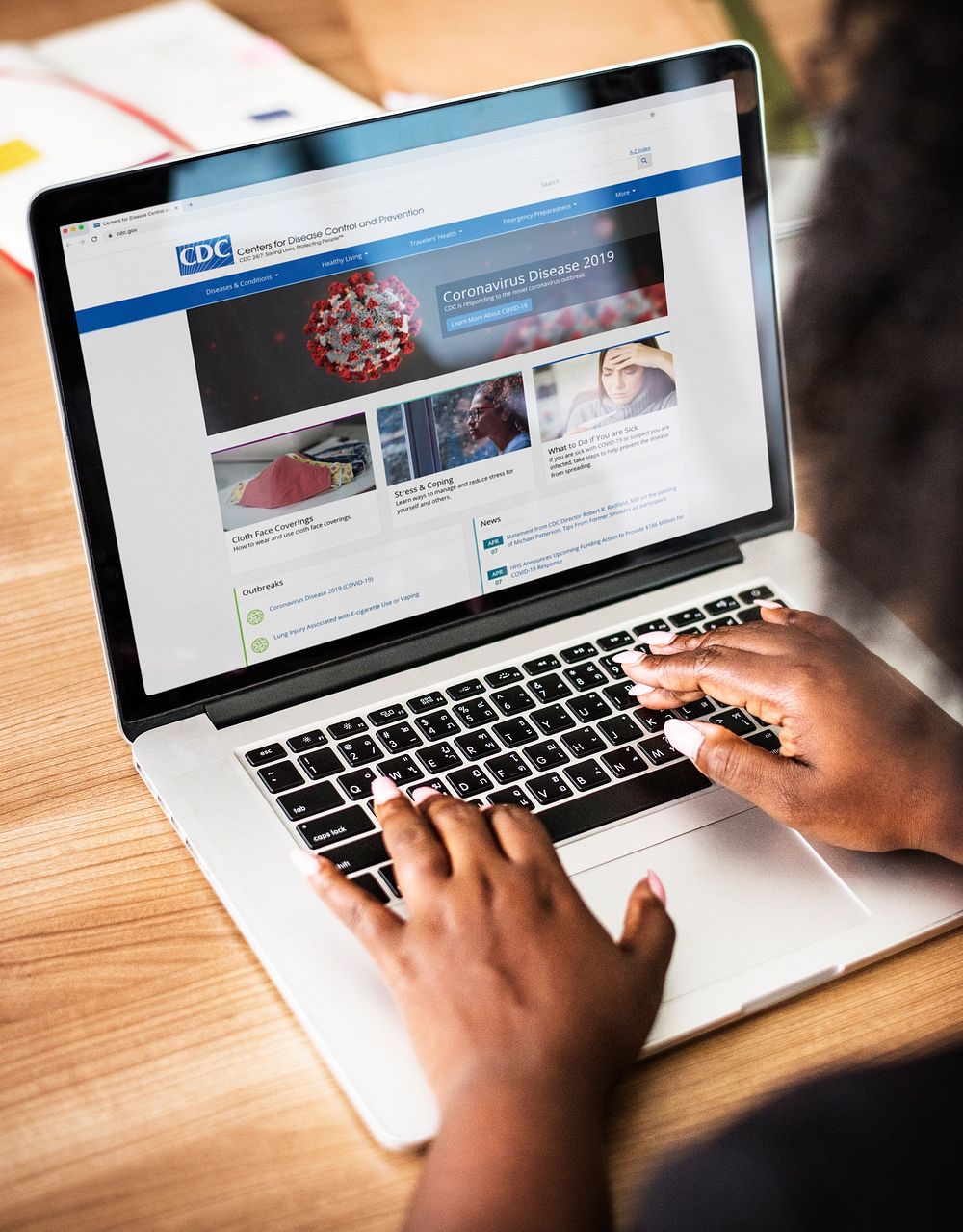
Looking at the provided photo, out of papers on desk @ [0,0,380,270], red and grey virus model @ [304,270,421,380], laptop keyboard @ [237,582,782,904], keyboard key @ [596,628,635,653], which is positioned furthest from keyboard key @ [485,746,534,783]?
papers on desk @ [0,0,380,270]

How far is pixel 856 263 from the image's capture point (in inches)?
16.7

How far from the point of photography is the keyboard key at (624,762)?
2.15 feet

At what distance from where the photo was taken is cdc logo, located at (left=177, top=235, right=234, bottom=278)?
0.63m

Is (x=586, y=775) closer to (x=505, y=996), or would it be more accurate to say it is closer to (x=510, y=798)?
(x=510, y=798)

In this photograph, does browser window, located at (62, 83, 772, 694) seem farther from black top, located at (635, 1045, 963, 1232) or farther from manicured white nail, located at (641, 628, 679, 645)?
black top, located at (635, 1045, 963, 1232)

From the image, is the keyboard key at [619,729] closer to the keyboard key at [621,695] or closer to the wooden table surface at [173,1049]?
the keyboard key at [621,695]

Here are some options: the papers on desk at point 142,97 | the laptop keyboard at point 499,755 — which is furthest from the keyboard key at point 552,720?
the papers on desk at point 142,97

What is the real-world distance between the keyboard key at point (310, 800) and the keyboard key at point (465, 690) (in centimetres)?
9

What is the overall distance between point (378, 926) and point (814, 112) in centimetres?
37

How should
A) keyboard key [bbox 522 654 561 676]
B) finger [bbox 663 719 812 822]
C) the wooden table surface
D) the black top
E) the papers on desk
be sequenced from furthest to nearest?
the papers on desk, keyboard key [bbox 522 654 561 676], finger [bbox 663 719 812 822], the wooden table surface, the black top

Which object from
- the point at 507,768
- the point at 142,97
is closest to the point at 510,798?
the point at 507,768

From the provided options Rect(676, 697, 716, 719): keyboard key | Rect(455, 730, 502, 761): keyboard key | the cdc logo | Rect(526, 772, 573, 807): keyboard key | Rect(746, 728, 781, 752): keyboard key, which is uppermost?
the cdc logo

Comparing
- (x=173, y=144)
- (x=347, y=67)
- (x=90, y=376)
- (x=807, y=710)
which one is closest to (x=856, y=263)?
(x=807, y=710)

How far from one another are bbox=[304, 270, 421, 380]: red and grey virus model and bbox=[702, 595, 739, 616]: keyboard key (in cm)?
24
